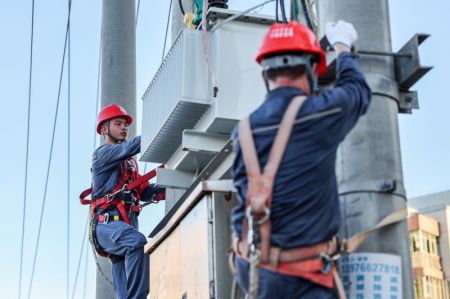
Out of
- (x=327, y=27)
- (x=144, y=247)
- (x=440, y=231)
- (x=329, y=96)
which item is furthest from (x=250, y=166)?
(x=440, y=231)

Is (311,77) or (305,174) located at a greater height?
(311,77)

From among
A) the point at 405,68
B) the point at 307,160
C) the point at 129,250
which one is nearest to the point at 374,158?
the point at 405,68

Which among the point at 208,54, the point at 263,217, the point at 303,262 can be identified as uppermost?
the point at 208,54

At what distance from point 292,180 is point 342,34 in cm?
87

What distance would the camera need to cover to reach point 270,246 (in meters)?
3.71

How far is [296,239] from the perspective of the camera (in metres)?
3.71

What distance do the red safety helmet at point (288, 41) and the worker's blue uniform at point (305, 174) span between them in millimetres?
194

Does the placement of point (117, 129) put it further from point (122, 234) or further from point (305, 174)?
point (305, 174)

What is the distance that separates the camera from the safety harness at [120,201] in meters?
8.20

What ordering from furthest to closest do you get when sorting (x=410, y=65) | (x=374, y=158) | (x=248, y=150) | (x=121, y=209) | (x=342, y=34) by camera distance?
(x=121, y=209) < (x=410, y=65) < (x=374, y=158) < (x=342, y=34) < (x=248, y=150)

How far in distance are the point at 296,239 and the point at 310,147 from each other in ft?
1.38

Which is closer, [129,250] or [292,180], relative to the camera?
[292,180]

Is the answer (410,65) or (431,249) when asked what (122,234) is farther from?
(431,249)

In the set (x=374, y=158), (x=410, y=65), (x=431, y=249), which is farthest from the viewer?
(x=431, y=249)
